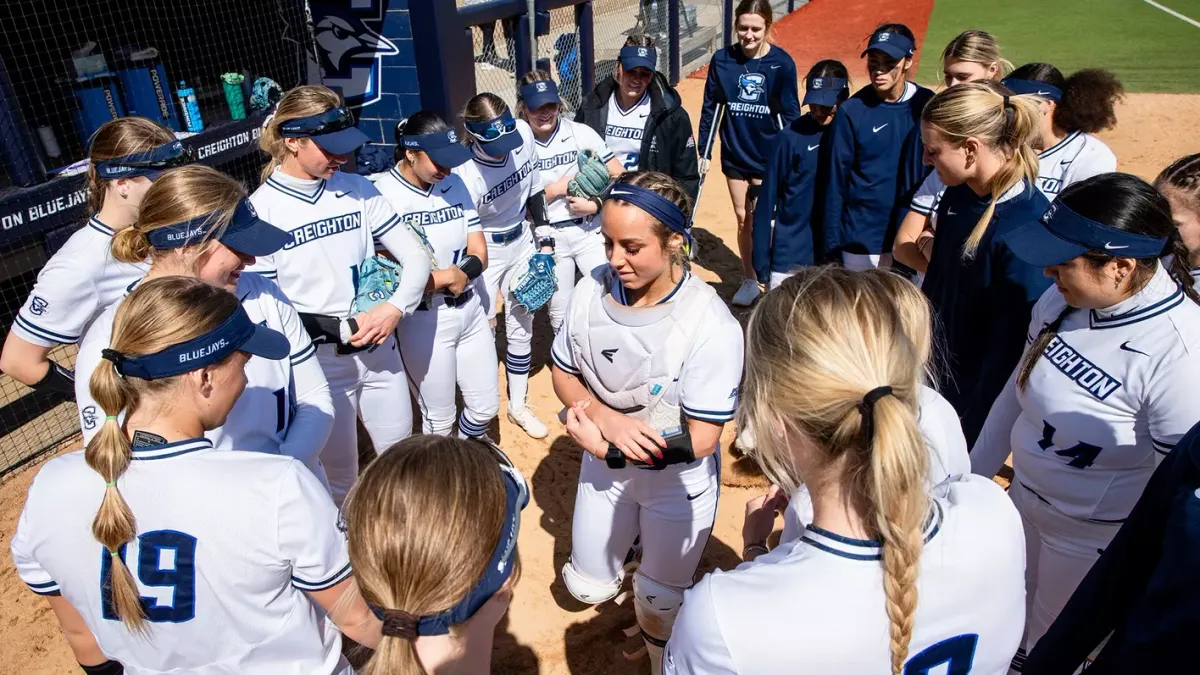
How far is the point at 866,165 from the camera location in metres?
4.21

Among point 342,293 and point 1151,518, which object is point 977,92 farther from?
point 342,293

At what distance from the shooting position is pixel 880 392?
1252mm

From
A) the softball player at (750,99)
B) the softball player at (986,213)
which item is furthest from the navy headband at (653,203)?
the softball player at (750,99)

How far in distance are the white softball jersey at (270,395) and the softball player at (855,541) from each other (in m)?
1.54

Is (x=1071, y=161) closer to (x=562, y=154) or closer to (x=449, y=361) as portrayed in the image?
(x=562, y=154)

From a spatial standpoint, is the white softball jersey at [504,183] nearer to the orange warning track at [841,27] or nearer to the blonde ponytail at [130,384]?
the blonde ponytail at [130,384]

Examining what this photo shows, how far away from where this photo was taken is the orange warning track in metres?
16.6

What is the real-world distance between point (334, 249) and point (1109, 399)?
279 cm

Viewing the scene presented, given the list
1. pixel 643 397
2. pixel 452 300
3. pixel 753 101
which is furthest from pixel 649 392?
pixel 753 101

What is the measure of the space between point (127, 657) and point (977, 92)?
3227 millimetres

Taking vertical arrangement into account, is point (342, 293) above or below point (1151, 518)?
below

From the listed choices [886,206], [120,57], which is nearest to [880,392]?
[886,206]

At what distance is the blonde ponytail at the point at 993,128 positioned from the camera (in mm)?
2867

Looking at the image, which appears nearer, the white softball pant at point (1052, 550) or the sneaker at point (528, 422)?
the white softball pant at point (1052, 550)
